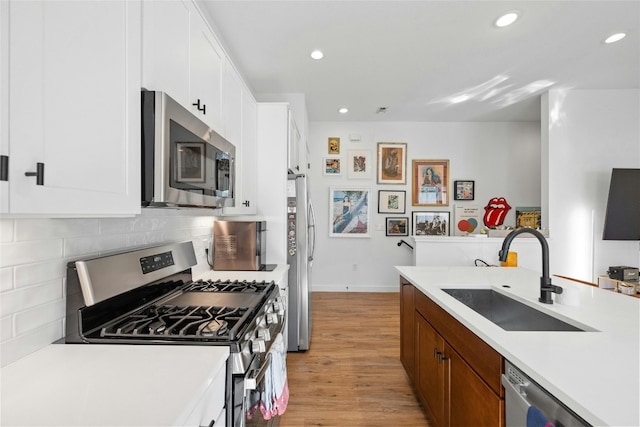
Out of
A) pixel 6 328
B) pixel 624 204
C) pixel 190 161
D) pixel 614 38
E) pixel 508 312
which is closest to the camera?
pixel 6 328

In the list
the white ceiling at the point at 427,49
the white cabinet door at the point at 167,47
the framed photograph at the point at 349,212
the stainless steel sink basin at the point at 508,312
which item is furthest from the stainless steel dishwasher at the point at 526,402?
the framed photograph at the point at 349,212

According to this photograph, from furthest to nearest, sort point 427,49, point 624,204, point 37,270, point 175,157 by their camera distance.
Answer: point 624,204
point 427,49
point 175,157
point 37,270

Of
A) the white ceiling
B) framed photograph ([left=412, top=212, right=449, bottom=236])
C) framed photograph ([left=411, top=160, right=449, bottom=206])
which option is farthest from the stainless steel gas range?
framed photograph ([left=411, top=160, right=449, bottom=206])

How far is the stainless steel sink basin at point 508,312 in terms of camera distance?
1463 millimetres

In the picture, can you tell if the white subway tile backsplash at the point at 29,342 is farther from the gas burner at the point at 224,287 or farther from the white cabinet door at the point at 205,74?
the white cabinet door at the point at 205,74

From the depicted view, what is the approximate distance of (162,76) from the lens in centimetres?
120

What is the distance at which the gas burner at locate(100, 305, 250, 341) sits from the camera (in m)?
1.12

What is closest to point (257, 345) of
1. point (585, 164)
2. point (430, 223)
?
point (430, 223)

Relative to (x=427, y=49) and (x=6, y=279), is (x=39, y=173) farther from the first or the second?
(x=427, y=49)

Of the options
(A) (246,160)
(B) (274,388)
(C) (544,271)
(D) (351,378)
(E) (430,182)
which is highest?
(E) (430,182)

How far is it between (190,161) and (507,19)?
104 inches

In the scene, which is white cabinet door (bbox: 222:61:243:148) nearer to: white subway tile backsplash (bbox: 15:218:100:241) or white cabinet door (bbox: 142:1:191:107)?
white cabinet door (bbox: 142:1:191:107)

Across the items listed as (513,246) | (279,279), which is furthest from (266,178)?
(513,246)

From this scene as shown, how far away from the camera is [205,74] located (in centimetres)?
163
